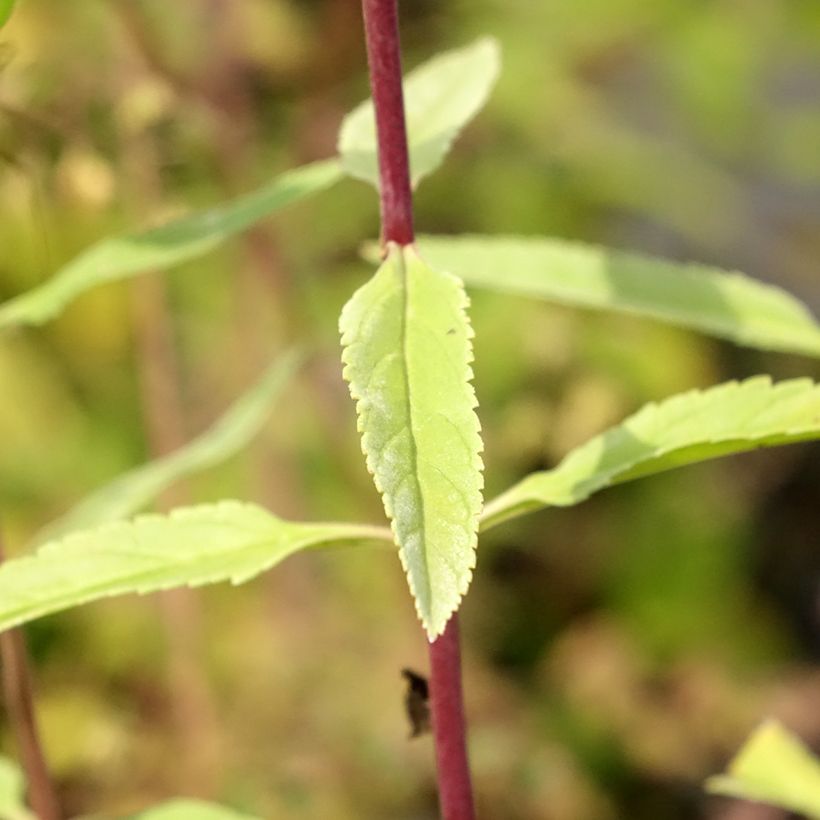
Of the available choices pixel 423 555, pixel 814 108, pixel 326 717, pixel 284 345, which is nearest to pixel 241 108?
pixel 284 345

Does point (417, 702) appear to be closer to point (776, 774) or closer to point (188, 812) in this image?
point (188, 812)

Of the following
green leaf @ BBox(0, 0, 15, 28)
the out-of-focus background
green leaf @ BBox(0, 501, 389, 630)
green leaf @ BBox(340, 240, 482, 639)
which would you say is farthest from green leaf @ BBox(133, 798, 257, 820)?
the out-of-focus background

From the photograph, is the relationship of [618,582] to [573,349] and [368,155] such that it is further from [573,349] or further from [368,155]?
[368,155]

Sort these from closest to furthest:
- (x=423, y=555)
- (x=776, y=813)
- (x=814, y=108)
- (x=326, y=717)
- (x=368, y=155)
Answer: (x=423, y=555) < (x=368, y=155) < (x=326, y=717) < (x=776, y=813) < (x=814, y=108)

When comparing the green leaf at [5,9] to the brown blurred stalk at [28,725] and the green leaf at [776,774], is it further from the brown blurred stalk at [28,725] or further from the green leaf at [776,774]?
the green leaf at [776,774]

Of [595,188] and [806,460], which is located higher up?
[595,188]

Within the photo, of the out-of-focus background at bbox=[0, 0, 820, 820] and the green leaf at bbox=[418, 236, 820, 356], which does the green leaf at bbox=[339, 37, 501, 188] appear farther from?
the out-of-focus background at bbox=[0, 0, 820, 820]

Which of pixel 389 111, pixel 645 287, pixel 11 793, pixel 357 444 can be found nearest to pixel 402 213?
pixel 389 111
